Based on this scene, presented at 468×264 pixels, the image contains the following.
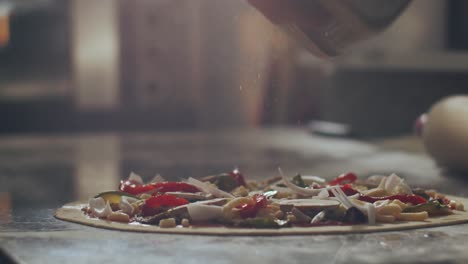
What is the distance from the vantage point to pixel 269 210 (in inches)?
96.2

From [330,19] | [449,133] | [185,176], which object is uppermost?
[330,19]

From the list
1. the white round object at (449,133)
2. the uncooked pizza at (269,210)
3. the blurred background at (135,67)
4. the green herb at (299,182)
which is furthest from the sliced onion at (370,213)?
the blurred background at (135,67)

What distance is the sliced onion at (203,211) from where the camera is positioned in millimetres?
2406

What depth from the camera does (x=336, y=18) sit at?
238 cm

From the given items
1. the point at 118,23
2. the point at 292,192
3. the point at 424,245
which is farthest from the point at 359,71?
the point at 424,245

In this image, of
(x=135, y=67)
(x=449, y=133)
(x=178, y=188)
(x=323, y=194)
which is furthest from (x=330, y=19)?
(x=135, y=67)

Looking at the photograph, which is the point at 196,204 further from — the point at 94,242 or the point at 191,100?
the point at 191,100

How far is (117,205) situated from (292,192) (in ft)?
1.79

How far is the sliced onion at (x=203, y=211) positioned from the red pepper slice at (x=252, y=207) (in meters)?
0.06

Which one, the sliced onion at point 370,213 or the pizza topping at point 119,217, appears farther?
the pizza topping at point 119,217

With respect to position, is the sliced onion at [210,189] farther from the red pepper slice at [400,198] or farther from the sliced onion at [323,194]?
the red pepper slice at [400,198]

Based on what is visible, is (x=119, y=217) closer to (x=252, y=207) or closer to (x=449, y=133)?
(x=252, y=207)

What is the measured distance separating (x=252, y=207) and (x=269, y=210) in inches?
2.3

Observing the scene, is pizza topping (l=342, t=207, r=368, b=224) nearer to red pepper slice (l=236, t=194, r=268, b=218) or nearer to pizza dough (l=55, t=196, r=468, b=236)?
pizza dough (l=55, t=196, r=468, b=236)
